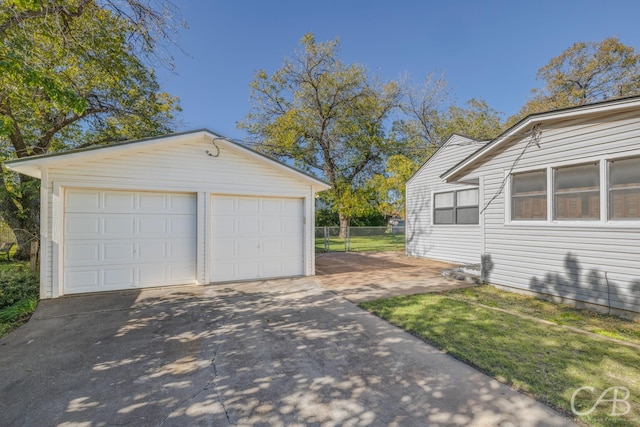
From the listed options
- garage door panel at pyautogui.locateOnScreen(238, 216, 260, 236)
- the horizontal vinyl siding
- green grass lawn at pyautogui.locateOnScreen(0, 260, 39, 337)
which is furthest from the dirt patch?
green grass lawn at pyautogui.locateOnScreen(0, 260, 39, 337)

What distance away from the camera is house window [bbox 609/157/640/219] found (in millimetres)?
4539

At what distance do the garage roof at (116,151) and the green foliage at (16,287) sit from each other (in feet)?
7.36

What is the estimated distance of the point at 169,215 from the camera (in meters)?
6.75

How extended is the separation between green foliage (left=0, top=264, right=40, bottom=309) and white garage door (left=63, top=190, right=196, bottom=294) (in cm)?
69

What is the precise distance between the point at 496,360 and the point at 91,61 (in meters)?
10.9

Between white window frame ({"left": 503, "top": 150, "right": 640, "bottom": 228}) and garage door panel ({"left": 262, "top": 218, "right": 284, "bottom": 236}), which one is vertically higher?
white window frame ({"left": 503, "top": 150, "right": 640, "bottom": 228})

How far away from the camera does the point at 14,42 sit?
16.3ft

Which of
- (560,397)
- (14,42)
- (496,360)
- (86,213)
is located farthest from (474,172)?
(14,42)

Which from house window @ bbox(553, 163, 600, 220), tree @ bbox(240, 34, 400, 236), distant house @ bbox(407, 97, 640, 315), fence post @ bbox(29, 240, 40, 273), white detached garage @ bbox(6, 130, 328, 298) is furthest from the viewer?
tree @ bbox(240, 34, 400, 236)

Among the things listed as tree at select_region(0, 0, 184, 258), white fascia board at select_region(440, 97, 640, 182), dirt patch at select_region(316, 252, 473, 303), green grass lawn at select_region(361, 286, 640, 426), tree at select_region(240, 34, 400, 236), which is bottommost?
dirt patch at select_region(316, 252, 473, 303)

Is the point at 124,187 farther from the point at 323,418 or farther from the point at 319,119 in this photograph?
the point at 319,119

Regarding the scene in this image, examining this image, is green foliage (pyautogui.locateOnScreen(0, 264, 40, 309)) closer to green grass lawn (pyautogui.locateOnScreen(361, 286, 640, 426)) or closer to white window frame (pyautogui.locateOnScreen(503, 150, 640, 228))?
green grass lawn (pyautogui.locateOnScreen(361, 286, 640, 426))

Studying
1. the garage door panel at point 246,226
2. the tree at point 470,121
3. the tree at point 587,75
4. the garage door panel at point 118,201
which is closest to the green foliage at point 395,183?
the garage door panel at point 246,226

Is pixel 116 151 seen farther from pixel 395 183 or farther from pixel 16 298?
pixel 395 183
